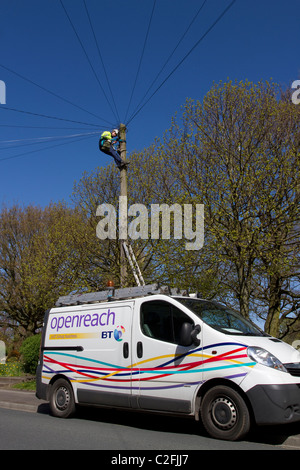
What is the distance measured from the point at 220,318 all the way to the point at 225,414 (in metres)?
1.53

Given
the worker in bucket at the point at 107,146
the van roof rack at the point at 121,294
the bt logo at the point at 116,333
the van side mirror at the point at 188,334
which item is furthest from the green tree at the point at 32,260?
the van side mirror at the point at 188,334

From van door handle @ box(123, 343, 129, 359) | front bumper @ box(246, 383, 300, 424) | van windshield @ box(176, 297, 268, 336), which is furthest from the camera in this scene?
van door handle @ box(123, 343, 129, 359)

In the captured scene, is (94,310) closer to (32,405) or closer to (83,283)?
(32,405)

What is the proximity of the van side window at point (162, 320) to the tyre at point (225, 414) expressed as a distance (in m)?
0.99

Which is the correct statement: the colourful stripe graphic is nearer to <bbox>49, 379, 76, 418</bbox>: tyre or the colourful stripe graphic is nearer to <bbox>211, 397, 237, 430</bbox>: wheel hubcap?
<bbox>49, 379, 76, 418</bbox>: tyre

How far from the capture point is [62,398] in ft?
27.3

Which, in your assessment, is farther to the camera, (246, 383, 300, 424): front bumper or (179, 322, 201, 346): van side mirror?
(179, 322, 201, 346): van side mirror

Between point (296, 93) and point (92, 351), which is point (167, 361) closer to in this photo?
point (92, 351)

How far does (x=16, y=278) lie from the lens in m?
27.8

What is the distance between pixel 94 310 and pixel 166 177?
9362 millimetres

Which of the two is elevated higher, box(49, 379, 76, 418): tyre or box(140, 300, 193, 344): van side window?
box(140, 300, 193, 344): van side window

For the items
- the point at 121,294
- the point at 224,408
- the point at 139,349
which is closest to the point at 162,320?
the point at 139,349

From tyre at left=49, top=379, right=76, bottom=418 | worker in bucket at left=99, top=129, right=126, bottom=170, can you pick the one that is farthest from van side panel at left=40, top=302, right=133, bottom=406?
worker in bucket at left=99, top=129, right=126, bottom=170

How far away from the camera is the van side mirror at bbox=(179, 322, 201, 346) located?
624 cm
